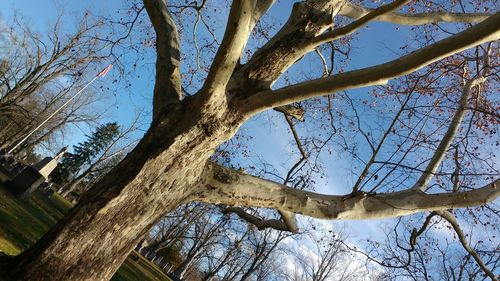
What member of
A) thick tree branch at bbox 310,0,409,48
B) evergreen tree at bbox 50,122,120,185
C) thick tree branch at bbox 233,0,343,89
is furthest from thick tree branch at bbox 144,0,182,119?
evergreen tree at bbox 50,122,120,185

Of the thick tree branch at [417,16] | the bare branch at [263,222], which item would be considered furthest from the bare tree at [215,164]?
the thick tree branch at [417,16]

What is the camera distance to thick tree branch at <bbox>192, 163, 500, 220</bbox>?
4.45 metres

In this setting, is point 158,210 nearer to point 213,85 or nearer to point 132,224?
point 132,224

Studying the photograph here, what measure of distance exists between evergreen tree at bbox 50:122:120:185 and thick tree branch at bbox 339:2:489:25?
1496 inches

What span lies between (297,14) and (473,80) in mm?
2868

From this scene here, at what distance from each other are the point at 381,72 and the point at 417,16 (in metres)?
3.15

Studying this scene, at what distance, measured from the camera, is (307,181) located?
28.6 feet

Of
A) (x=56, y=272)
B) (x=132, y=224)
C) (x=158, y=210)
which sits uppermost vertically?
(x=158, y=210)

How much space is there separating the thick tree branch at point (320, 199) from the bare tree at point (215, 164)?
0.04 ft

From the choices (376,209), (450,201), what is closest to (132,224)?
(376,209)

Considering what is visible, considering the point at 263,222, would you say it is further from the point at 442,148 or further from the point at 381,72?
the point at 381,72

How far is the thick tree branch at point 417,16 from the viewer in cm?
580

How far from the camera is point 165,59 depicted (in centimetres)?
502

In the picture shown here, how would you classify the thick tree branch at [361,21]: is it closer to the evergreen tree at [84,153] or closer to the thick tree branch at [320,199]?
the thick tree branch at [320,199]
